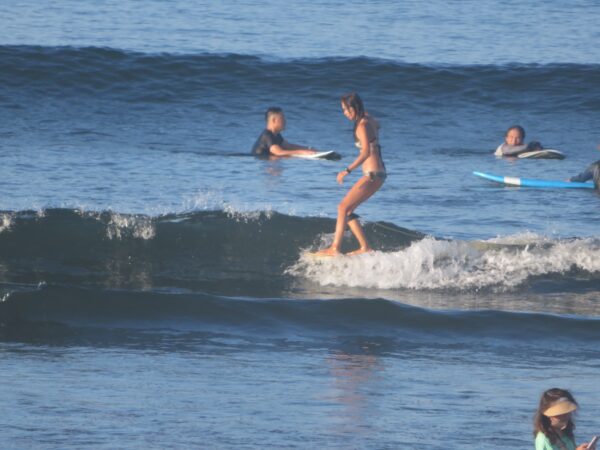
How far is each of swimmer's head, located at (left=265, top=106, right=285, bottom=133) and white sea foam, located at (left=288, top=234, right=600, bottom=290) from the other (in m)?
5.73

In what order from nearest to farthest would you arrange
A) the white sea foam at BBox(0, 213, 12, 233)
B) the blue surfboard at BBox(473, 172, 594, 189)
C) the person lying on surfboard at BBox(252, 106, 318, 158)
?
the white sea foam at BBox(0, 213, 12, 233), the blue surfboard at BBox(473, 172, 594, 189), the person lying on surfboard at BBox(252, 106, 318, 158)

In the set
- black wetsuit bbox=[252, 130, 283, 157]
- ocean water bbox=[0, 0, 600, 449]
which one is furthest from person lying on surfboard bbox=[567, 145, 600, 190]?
black wetsuit bbox=[252, 130, 283, 157]

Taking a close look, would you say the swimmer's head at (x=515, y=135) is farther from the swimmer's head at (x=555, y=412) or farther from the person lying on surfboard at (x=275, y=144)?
the swimmer's head at (x=555, y=412)

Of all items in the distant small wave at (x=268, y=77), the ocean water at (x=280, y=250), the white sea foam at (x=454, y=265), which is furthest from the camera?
the distant small wave at (x=268, y=77)

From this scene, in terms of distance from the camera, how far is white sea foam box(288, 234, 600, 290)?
Result: 470 inches

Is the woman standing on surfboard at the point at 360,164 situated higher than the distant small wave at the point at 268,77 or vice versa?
the distant small wave at the point at 268,77

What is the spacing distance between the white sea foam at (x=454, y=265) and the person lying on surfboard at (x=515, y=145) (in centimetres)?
733

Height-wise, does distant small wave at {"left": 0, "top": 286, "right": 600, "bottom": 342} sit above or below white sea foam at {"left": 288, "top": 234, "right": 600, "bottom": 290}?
below

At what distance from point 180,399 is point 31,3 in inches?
1138

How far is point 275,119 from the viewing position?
60.5 ft

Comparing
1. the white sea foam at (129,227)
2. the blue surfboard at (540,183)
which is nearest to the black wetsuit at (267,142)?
the blue surfboard at (540,183)

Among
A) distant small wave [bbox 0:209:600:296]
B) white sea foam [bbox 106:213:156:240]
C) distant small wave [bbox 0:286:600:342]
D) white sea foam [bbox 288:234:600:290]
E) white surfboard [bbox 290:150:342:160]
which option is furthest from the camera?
white surfboard [bbox 290:150:342:160]

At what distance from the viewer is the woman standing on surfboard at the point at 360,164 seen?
1116 centimetres

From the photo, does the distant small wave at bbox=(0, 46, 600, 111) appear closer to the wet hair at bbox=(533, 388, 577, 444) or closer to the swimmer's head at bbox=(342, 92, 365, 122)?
the swimmer's head at bbox=(342, 92, 365, 122)
